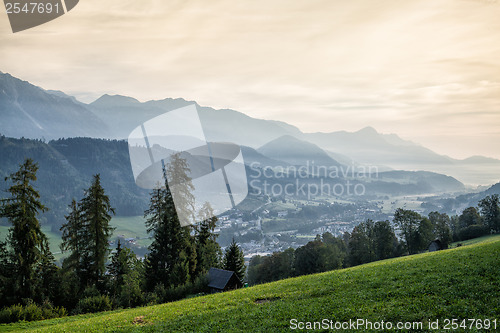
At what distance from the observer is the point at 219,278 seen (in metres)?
39.5

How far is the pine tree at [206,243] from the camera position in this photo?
4867 centimetres

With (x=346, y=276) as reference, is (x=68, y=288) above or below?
below

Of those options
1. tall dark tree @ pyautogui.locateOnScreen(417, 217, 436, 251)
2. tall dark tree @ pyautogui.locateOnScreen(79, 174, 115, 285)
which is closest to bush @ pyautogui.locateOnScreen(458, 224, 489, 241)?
tall dark tree @ pyautogui.locateOnScreen(417, 217, 436, 251)

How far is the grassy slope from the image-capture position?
15.3 m

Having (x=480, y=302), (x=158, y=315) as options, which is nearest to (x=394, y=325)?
(x=480, y=302)

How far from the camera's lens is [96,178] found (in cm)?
3966

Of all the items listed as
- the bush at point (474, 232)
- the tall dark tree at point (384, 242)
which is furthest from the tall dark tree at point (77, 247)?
the bush at point (474, 232)

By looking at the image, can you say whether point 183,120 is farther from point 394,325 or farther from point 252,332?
point 394,325

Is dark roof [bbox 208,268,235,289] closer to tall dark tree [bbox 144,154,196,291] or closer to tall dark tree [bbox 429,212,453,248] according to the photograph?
tall dark tree [bbox 144,154,196,291]

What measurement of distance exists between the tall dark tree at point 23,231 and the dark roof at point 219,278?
735 inches

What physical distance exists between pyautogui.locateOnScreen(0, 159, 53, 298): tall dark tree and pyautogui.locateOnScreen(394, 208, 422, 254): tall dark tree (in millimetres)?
69861

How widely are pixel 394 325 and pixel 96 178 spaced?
119ft

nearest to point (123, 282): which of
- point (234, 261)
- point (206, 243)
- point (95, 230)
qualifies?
point (95, 230)

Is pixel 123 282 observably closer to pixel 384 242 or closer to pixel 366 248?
pixel 366 248
